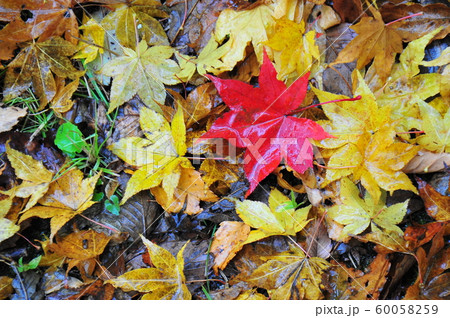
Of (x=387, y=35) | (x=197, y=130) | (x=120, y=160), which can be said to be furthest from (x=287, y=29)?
(x=120, y=160)

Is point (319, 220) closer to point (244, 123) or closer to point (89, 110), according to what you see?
point (244, 123)

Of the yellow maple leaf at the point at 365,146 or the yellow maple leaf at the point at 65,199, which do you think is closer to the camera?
the yellow maple leaf at the point at 365,146

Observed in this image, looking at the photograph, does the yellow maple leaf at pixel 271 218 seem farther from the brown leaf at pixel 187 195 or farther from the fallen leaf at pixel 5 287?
the fallen leaf at pixel 5 287

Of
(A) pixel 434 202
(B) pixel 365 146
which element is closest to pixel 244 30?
(B) pixel 365 146

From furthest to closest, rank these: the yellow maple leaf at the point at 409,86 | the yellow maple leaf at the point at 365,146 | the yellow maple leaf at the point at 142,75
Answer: the yellow maple leaf at the point at 142,75, the yellow maple leaf at the point at 409,86, the yellow maple leaf at the point at 365,146

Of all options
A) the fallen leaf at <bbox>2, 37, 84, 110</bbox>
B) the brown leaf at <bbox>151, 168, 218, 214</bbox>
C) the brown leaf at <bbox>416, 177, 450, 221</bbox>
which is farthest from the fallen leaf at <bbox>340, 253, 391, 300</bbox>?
the fallen leaf at <bbox>2, 37, 84, 110</bbox>

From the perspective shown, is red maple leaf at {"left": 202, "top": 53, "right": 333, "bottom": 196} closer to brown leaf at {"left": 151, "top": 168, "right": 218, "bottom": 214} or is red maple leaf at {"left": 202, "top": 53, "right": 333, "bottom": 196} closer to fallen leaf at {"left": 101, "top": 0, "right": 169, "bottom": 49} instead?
brown leaf at {"left": 151, "top": 168, "right": 218, "bottom": 214}

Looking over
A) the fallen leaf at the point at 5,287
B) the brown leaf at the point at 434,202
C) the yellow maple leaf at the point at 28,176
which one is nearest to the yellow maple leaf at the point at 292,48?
the brown leaf at the point at 434,202
